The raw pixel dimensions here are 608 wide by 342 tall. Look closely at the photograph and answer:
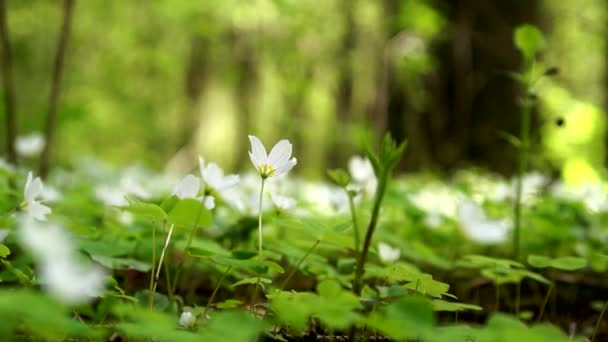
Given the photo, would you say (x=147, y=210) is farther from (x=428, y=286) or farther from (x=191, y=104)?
(x=191, y=104)

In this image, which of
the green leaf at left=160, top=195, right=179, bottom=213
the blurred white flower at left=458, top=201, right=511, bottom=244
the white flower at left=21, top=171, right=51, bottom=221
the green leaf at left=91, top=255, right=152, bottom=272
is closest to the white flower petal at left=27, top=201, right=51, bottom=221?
the white flower at left=21, top=171, right=51, bottom=221

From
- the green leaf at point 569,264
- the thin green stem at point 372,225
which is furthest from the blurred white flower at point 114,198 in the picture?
the green leaf at point 569,264

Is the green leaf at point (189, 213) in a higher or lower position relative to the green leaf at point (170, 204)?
lower

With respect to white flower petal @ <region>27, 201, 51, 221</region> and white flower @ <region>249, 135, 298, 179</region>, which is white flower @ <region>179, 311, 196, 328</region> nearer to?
white flower @ <region>249, 135, 298, 179</region>

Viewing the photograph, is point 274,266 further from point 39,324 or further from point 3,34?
point 3,34

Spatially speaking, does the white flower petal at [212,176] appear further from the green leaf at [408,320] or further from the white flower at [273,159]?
the green leaf at [408,320]

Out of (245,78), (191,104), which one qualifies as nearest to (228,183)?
(245,78)

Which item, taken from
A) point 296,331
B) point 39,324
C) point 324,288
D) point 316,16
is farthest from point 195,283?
point 316,16
